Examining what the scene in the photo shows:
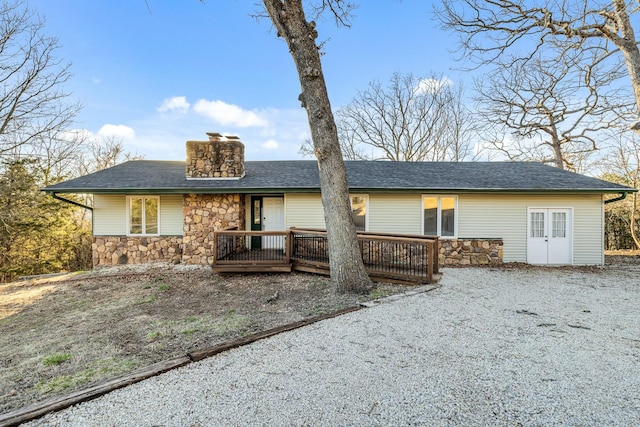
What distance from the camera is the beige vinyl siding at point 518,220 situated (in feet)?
29.2

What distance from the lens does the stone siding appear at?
9.27 metres

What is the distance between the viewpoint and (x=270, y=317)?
4.48m

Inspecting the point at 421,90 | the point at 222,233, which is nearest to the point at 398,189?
the point at 222,233

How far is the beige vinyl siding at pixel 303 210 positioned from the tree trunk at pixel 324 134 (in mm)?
3691

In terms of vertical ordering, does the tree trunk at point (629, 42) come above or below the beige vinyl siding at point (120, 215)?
above

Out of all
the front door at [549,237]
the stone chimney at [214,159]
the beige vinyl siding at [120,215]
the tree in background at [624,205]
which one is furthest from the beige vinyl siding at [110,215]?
the tree in background at [624,205]

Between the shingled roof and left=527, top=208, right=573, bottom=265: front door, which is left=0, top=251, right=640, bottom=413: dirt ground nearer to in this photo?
the shingled roof

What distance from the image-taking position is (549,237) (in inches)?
356

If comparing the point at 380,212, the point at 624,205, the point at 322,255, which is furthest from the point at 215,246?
the point at 624,205

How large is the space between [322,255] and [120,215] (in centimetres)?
705

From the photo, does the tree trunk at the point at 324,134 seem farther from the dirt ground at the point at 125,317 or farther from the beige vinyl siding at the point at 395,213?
the beige vinyl siding at the point at 395,213

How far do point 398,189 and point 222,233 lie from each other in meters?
5.17

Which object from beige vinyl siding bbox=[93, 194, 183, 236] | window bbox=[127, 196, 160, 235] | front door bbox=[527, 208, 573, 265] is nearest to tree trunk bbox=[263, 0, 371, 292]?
beige vinyl siding bbox=[93, 194, 183, 236]

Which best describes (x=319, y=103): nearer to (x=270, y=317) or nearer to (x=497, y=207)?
(x=270, y=317)
